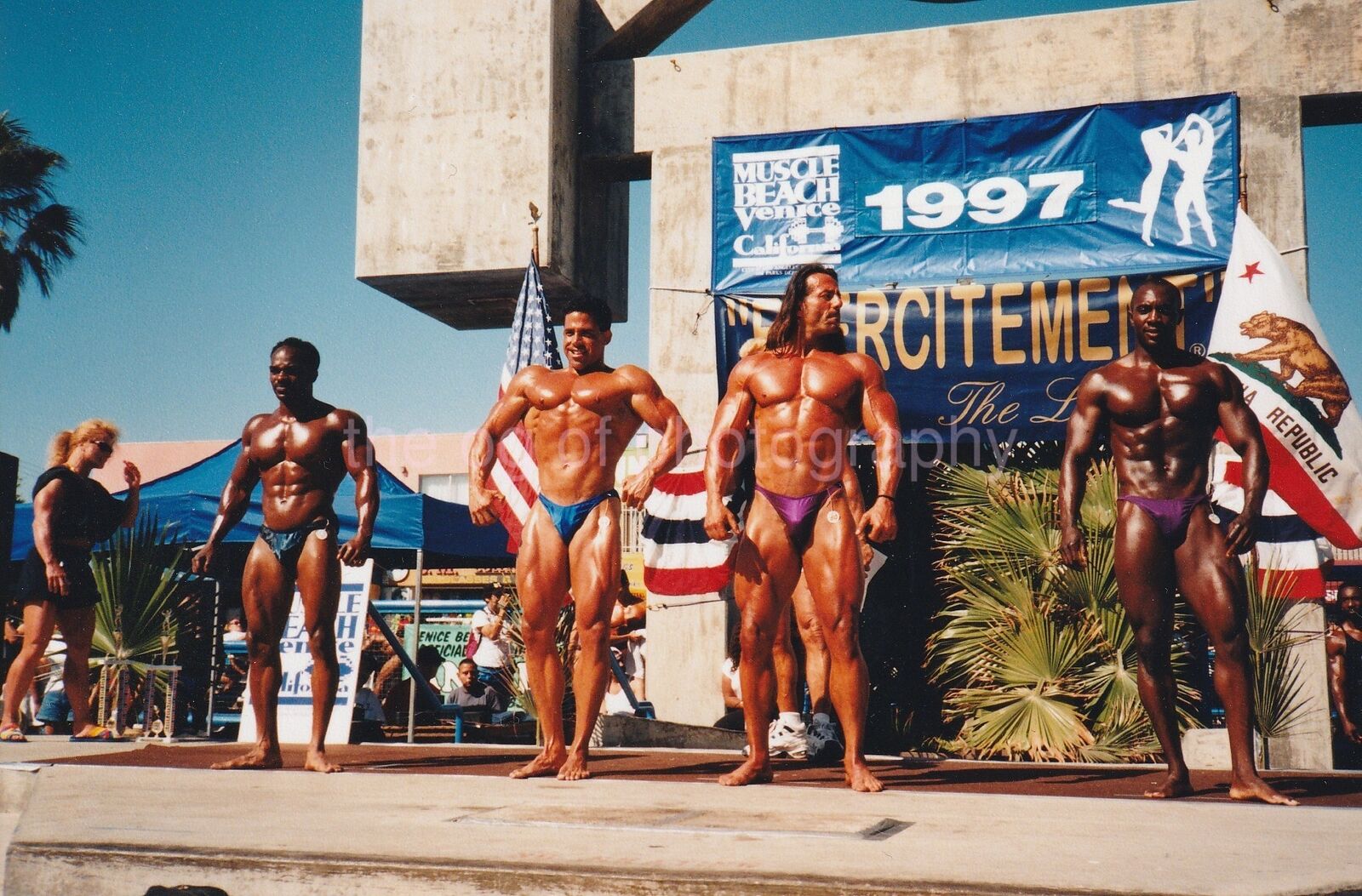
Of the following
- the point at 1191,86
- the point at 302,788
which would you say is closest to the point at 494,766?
the point at 302,788

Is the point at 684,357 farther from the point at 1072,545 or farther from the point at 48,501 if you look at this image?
the point at 1072,545

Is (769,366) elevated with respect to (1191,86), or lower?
lower

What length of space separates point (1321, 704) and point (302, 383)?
7.61 meters

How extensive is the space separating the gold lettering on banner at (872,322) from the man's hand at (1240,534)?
18.0ft

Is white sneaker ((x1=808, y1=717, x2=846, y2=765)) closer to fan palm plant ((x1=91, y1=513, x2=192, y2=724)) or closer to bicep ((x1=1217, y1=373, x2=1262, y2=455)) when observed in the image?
bicep ((x1=1217, y1=373, x2=1262, y2=455))

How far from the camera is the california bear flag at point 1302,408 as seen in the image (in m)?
8.61

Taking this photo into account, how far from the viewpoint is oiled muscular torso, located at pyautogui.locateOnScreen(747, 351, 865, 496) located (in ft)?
18.7

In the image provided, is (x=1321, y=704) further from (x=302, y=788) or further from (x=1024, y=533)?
(x=302, y=788)

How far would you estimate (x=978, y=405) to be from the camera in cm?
1029

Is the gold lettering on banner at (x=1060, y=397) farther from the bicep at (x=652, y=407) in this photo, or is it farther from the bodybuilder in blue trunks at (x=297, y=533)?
the bodybuilder in blue trunks at (x=297, y=533)

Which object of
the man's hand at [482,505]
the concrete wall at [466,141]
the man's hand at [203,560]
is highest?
the concrete wall at [466,141]

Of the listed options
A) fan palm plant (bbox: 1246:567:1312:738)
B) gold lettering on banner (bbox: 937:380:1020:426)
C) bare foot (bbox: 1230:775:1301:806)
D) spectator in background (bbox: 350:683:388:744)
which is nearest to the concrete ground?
bare foot (bbox: 1230:775:1301:806)

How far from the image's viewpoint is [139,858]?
3.94 m

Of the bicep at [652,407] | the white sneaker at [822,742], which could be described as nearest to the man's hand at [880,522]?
the bicep at [652,407]
